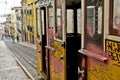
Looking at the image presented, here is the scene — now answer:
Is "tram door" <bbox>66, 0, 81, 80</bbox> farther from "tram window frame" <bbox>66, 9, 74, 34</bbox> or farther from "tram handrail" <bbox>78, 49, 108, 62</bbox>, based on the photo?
"tram handrail" <bbox>78, 49, 108, 62</bbox>

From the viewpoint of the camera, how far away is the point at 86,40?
4.88 metres

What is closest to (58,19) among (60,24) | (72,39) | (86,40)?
(60,24)

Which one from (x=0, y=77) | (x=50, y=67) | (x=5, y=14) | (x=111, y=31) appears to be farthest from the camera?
(x=5, y=14)

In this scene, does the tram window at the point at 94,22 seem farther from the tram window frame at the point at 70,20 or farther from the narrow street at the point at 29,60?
the narrow street at the point at 29,60

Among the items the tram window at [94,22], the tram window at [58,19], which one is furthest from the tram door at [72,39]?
the tram window at [94,22]

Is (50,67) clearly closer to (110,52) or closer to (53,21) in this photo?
(53,21)

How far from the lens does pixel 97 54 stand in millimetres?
4414

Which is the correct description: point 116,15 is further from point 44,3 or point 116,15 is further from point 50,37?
point 44,3

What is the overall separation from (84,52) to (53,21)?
231cm

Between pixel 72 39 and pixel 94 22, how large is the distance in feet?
8.51

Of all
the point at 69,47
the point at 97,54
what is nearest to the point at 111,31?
the point at 97,54

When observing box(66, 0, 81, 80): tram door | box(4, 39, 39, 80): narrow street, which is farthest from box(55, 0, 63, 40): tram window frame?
box(4, 39, 39, 80): narrow street

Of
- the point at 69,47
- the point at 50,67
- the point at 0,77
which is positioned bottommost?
the point at 0,77

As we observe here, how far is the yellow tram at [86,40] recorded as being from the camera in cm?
392
